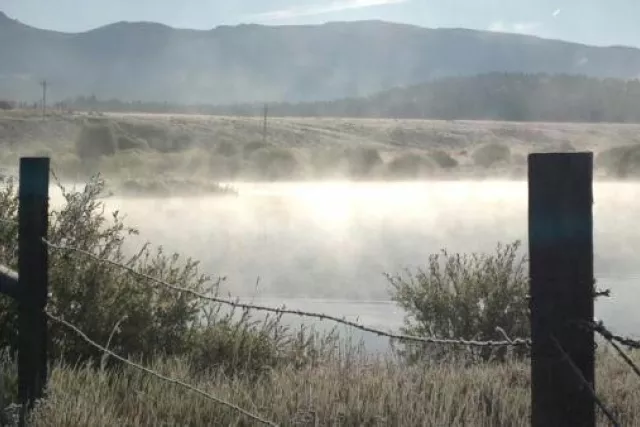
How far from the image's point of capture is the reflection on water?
80.0 ft

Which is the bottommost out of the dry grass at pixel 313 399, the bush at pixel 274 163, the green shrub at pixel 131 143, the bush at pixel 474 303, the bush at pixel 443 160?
the dry grass at pixel 313 399

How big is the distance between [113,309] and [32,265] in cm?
303

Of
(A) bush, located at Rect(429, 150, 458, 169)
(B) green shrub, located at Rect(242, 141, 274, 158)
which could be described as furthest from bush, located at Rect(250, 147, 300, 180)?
(A) bush, located at Rect(429, 150, 458, 169)

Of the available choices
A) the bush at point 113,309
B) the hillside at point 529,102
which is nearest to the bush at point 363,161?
the hillside at point 529,102

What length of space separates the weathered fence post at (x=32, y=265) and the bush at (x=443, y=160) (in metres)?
82.9

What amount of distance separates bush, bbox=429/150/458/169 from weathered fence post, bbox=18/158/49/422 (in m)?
82.9

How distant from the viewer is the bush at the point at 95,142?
7706cm

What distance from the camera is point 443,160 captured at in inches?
3531

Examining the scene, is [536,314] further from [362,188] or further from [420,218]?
[362,188]

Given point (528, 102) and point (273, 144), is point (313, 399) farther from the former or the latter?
point (528, 102)

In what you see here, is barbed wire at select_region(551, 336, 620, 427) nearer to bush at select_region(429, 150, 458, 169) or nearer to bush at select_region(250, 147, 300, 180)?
bush at select_region(250, 147, 300, 180)

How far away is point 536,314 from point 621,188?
6773 cm

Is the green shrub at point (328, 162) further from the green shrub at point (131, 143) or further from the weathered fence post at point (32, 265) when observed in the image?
the weathered fence post at point (32, 265)

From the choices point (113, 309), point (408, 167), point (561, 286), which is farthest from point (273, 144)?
point (561, 286)
